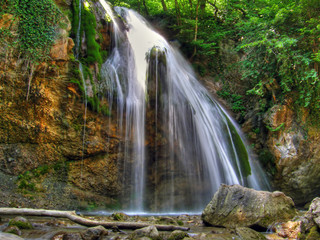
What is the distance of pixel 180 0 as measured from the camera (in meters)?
16.3

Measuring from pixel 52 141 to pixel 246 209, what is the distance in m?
5.50

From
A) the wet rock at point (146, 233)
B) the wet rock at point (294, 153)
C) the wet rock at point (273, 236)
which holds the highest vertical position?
the wet rock at point (294, 153)

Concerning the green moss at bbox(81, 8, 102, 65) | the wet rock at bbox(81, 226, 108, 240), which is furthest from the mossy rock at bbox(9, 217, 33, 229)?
the green moss at bbox(81, 8, 102, 65)

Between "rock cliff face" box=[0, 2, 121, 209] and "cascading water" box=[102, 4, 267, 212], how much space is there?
80 centimetres

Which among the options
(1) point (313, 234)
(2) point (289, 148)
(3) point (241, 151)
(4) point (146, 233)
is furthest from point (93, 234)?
(2) point (289, 148)

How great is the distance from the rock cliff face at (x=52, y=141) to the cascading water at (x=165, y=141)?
31.7 inches

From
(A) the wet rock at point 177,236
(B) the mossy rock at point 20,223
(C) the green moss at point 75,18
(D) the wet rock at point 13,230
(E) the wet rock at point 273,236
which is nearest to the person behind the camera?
(D) the wet rock at point 13,230

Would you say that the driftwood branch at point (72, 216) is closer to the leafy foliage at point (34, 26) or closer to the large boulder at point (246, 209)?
the large boulder at point (246, 209)

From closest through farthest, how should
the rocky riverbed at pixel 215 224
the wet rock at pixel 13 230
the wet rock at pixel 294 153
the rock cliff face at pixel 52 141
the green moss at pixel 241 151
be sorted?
the wet rock at pixel 13 230, the rocky riverbed at pixel 215 224, the rock cliff face at pixel 52 141, the green moss at pixel 241 151, the wet rock at pixel 294 153

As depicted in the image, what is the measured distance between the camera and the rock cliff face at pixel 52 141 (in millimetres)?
6559

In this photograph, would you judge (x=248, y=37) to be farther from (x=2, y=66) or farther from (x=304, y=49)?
(x=2, y=66)

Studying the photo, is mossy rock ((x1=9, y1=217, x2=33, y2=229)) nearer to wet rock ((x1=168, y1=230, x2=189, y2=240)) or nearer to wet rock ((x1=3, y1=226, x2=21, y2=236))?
wet rock ((x1=3, y1=226, x2=21, y2=236))

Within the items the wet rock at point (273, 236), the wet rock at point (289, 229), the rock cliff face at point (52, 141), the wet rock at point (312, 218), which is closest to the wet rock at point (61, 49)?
the rock cliff face at point (52, 141)

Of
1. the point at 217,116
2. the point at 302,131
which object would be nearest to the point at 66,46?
the point at 217,116
